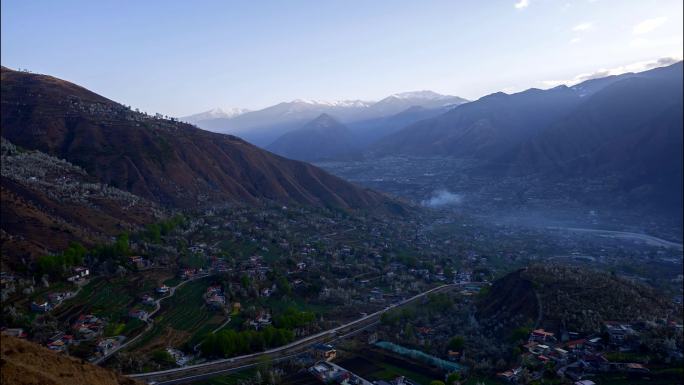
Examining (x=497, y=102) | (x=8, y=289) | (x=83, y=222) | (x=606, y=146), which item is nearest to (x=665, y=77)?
(x=606, y=146)

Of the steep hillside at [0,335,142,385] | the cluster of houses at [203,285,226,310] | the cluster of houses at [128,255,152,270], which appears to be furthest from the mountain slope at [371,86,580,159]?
the steep hillside at [0,335,142,385]

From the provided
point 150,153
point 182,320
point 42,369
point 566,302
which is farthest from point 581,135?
point 42,369

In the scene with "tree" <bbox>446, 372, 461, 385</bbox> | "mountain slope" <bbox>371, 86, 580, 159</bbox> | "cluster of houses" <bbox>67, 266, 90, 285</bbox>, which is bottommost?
"tree" <bbox>446, 372, 461, 385</bbox>

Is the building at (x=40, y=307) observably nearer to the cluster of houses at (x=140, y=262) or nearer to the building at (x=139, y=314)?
the building at (x=139, y=314)

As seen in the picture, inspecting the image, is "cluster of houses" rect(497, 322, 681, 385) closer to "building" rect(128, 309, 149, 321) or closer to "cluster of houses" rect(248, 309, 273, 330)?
"cluster of houses" rect(248, 309, 273, 330)

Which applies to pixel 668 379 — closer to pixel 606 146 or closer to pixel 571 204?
pixel 571 204
